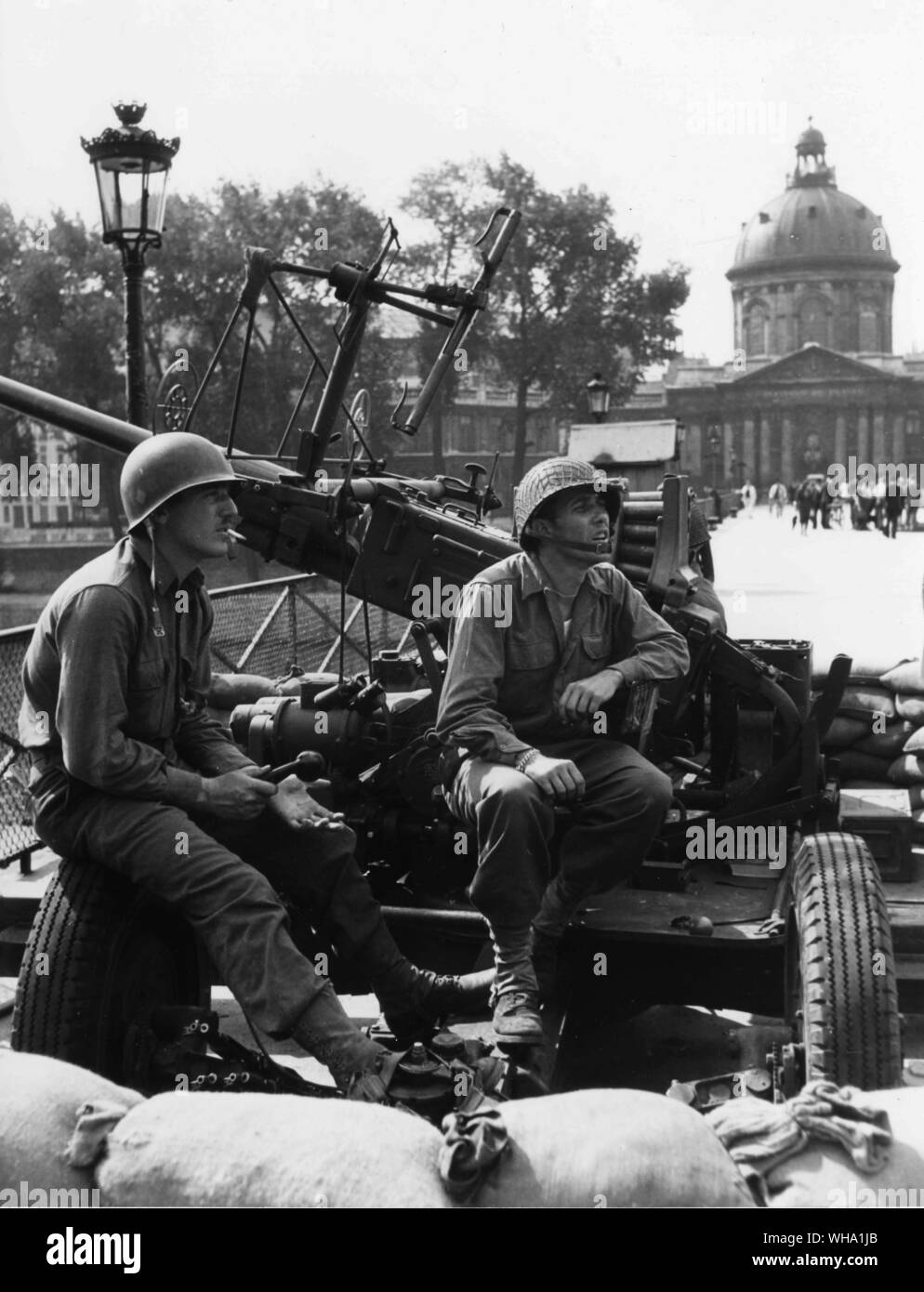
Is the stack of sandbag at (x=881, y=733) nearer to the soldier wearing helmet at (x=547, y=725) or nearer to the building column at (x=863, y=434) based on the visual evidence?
the soldier wearing helmet at (x=547, y=725)

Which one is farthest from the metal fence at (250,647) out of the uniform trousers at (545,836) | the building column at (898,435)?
the building column at (898,435)

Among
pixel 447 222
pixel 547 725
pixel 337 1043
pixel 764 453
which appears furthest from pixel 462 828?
pixel 764 453

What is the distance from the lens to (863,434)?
8500cm

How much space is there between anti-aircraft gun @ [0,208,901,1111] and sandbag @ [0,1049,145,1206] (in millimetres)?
841

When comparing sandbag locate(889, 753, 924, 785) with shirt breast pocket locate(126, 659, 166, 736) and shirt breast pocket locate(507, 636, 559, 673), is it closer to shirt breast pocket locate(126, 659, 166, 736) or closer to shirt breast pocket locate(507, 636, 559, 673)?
shirt breast pocket locate(507, 636, 559, 673)

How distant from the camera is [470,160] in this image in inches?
1769

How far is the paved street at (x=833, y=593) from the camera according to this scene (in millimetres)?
12609

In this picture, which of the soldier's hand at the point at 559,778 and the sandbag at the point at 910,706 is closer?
the soldier's hand at the point at 559,778

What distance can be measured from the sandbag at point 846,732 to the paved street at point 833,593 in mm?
516

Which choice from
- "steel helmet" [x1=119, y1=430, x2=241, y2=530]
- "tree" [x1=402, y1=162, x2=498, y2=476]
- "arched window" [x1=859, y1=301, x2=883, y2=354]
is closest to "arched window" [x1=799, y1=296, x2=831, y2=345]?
"arched window" [x1=859, y1=301, x2=883, y2=354]

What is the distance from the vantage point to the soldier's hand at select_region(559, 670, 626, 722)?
441cm

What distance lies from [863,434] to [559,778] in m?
84.5
